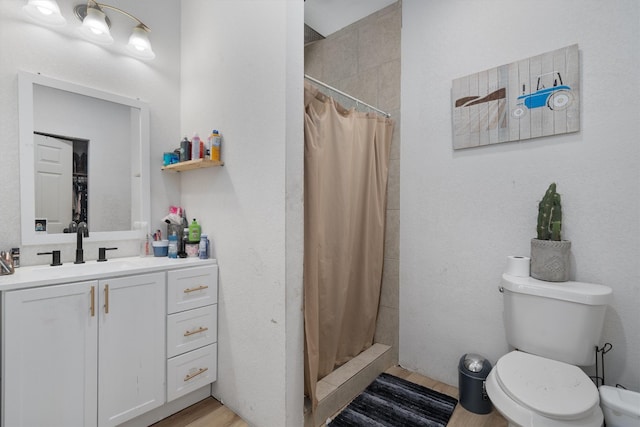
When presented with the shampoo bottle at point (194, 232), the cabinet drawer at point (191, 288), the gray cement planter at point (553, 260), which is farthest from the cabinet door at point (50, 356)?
the gray cement planter at point (553, 260)

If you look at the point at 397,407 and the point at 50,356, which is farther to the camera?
A: the point at 397,407

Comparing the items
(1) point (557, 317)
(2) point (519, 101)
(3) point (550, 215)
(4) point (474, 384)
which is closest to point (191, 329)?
(4) point (474, 384)

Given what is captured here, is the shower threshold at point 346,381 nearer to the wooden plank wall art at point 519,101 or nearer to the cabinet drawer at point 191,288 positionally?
the cabinet drawer at point 191,288

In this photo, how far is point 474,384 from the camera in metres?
1.66

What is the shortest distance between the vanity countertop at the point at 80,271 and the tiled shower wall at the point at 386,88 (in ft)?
4.17

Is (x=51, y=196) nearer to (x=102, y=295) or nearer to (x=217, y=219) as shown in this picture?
(x=102, y=295)

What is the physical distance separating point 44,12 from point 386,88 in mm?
2044

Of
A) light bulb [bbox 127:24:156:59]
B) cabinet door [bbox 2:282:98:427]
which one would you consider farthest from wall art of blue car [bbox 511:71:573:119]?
cabinet door [bbox 2:282:98:427]

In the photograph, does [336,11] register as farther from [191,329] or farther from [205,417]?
[205,417]

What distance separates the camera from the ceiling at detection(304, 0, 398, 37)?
2.21 m

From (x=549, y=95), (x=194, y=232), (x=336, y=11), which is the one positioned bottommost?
(x=194, y=232)

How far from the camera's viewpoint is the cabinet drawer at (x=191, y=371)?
1.56 meters

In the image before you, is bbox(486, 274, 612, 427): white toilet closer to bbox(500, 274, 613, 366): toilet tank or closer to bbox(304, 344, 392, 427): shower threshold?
bbox(500, 274, 613, 366): toilet tank

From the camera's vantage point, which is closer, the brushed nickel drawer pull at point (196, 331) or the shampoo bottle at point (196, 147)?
the brushed nickel drawer pull at point (196, 331)
